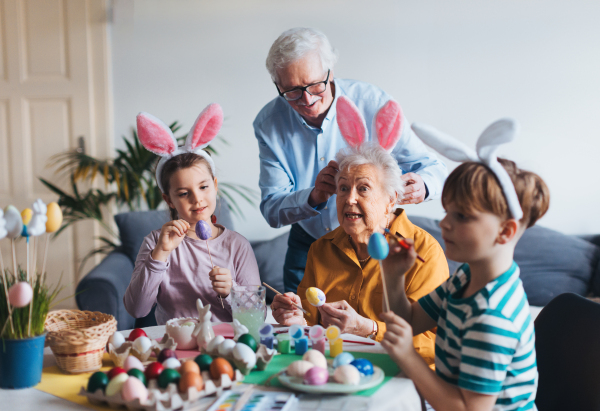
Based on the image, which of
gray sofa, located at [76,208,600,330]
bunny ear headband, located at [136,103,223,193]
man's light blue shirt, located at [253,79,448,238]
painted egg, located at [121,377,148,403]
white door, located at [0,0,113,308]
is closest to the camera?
painted egg, located at [121,377,148,403]

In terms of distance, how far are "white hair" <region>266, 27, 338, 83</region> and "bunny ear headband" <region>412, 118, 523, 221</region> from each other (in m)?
0.94

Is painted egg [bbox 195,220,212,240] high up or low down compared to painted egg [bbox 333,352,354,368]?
up

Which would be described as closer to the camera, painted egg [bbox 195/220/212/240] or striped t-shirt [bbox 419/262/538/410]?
striped t-shirt [bbox 419/262/538/410]

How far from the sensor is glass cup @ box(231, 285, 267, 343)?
1572mm

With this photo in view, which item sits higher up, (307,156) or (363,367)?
(307,156)

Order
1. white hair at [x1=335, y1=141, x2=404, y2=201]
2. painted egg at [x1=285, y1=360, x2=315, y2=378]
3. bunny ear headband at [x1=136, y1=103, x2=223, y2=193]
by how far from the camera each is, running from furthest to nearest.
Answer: bunny ear headband at [x1=136, y1=103, x2=223, y2=193], white hair at [x1=335, y1=141, x2=404, y2=201], painted egg at [x1=285, y1=360, x2=315, y2=378]

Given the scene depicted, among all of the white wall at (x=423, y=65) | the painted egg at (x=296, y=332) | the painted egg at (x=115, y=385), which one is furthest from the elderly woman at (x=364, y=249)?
the white wall at (x=423, y=65)

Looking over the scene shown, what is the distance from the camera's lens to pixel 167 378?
1102 millimetres

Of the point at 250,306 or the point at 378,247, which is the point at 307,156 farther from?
the point at 378,247

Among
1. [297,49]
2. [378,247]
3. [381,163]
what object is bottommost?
[378,247]

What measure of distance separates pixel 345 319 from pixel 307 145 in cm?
100

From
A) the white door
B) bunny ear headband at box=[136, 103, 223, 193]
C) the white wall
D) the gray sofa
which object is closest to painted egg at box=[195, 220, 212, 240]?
bunny ear headband at box=[136, 103, 223, 193]

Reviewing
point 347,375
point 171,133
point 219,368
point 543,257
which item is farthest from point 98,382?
point 543,257

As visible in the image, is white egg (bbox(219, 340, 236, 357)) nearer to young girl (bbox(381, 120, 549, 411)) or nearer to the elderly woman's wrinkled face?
young girl (bbox(381, 120, 549, 411))
